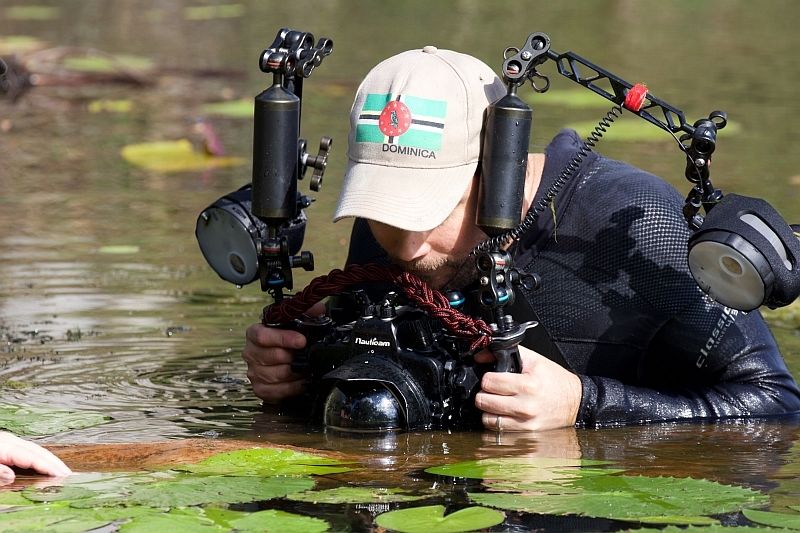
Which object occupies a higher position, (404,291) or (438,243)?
(438,243)

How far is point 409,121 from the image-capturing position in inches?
135

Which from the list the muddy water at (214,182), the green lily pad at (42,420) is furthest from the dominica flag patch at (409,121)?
the green lily pad at (42,420)

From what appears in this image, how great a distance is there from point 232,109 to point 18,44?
3086 mm

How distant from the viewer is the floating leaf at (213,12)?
599 inches

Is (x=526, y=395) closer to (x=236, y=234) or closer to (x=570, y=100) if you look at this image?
(x=236, y=234)

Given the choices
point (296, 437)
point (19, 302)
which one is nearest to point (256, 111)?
point (296, 437)

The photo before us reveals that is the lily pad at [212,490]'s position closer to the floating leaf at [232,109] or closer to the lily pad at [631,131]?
the lily pad at [631,131]

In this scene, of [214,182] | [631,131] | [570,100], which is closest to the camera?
[214,182]

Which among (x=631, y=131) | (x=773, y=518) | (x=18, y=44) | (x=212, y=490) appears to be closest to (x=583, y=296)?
(x=773, y=518)

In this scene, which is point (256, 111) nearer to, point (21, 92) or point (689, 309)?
point (689, 309)

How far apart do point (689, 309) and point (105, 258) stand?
3.15 metres

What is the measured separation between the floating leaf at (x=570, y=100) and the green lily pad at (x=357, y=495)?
6937mm

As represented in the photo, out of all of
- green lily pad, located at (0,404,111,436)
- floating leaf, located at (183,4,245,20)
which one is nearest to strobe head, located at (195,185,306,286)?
green lily pad, located at (0,404,111,436)

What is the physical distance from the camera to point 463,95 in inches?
137
